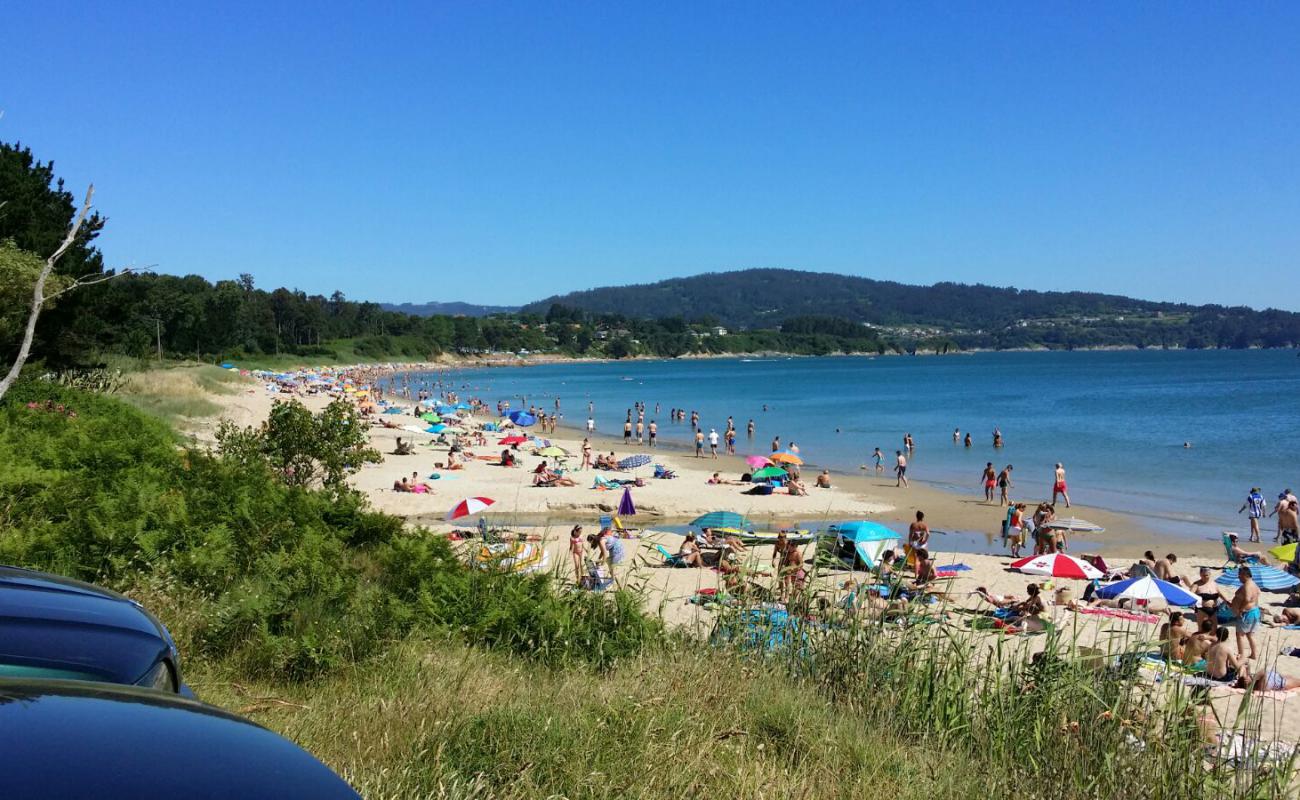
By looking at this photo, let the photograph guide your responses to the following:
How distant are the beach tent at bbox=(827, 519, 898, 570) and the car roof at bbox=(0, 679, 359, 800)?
42.1 ft

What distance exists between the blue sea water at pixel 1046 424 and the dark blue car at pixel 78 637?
24.3 meters

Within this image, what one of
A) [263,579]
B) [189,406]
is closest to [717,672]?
[263,579]

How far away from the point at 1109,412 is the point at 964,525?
43.0 metres

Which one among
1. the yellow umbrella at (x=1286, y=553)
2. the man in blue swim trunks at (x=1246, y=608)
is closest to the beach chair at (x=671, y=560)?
the man in blue swim trunks at (x=1246, y=608)

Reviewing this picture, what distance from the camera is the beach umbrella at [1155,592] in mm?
13148

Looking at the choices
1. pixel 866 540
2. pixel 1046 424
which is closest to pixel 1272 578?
pixel 866 540

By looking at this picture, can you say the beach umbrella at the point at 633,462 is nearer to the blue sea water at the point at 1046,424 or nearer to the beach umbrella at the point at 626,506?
the blue sea water at the point at 1046,424

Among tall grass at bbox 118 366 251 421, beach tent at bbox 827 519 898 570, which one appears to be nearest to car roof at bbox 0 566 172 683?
beach tent at bbox 827 519 898 570

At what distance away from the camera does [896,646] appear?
19.5 feet

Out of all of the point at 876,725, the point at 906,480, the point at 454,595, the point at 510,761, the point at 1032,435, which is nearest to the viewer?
the point at 510,761

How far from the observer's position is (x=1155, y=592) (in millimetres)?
13234

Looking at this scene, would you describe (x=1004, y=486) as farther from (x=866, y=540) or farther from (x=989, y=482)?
(x=866, y=540)

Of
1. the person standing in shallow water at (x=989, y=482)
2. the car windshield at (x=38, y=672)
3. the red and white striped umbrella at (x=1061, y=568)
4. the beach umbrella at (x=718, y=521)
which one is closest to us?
the car windshield at (x=38, y=672)

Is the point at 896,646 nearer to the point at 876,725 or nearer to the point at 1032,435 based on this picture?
the point at 876,725
